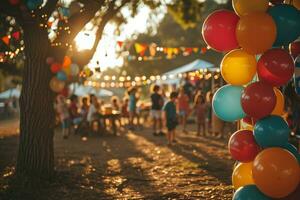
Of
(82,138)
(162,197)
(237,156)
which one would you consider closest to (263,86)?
(237,156)

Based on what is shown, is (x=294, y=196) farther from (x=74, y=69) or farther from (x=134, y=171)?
(x=74, y=69)

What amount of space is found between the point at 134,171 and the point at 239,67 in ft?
14.8

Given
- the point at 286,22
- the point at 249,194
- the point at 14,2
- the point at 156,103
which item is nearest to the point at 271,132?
the point at 249,194

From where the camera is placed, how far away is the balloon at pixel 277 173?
3.95 m

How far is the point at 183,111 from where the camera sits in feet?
51.1

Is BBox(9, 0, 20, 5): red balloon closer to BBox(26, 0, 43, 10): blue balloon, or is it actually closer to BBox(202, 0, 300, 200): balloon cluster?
BBox(26, 0, 43, 10): blue balloon

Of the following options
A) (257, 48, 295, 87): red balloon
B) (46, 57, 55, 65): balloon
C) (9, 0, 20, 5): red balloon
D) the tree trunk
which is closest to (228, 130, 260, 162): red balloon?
(257, 48, 295, 87): red balloon

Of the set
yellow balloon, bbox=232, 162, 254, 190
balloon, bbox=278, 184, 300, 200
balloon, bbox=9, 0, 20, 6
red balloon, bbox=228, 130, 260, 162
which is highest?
balloon, bbox=9, 0, 20, 6

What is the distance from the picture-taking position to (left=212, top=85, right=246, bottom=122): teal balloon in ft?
15.6

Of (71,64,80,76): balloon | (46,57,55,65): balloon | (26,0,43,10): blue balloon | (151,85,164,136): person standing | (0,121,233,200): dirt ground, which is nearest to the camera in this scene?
(0,121,233,200): dirt ground

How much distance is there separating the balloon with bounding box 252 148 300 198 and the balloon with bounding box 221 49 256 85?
3.14 ft

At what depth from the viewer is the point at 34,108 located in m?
7.24

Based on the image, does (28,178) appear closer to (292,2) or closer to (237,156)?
(237,156)

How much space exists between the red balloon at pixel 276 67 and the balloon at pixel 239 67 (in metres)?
0.28
